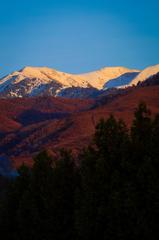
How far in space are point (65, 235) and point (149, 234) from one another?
→ 974cm

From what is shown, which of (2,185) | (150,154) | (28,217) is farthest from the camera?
(2,185)

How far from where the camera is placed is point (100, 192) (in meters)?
35.5

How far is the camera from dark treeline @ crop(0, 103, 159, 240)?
106 feet

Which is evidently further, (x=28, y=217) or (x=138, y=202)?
(x=28, y=217)

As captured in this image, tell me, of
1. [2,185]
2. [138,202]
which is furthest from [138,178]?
[2,185]

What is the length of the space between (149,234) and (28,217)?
46.6ft

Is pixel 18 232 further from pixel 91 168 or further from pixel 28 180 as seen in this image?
pixel 91 168

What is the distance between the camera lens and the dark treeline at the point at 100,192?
32.3 meters

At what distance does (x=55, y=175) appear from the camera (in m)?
41.8

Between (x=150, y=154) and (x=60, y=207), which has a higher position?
(x=150, y=154)

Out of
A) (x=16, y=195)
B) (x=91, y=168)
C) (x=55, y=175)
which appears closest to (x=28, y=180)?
(x=16, y=195)

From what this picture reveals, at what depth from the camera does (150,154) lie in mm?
33750

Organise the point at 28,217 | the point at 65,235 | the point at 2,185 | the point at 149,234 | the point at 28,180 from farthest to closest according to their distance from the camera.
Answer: the point at 2,185 → the point at 28,180 → the point at 28,217 → the point at 65,235 → the point at 149,234

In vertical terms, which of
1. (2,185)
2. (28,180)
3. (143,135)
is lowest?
(2,185)
